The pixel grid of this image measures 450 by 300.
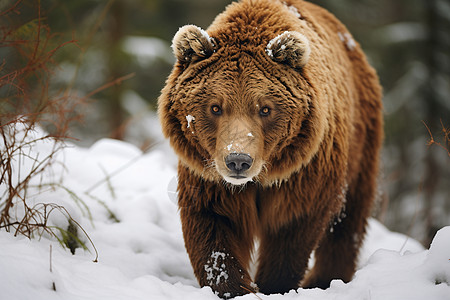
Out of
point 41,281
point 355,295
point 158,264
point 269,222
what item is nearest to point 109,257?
point 158,264

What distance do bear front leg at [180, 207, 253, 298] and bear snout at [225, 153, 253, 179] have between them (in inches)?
24.4

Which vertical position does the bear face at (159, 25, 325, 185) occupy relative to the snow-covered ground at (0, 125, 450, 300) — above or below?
above

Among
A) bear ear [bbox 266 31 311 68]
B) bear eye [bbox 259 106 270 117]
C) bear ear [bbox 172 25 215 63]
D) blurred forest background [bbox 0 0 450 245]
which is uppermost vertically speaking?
blurred forest background [bbox 0 0 450 245]

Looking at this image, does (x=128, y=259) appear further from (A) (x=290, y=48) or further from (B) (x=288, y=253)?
(A) (x=290, y=48)

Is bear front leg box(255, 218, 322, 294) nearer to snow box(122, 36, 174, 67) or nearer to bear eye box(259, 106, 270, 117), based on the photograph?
bear eye box(259, 106, 270, 117)

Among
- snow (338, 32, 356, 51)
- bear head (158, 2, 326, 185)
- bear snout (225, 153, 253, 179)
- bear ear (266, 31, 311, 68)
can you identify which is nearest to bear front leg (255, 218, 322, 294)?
bear head (158, 2, 326, 185)

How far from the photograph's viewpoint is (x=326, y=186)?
3.82 m

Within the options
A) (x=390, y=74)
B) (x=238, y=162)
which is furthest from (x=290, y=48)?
(x=390, y=74)

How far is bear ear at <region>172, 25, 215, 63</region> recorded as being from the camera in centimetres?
343

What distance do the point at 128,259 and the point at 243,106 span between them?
154 cm

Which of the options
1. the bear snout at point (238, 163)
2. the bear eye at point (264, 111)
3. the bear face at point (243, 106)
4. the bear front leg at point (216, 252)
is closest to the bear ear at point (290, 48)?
the bear face at point (243, 106)

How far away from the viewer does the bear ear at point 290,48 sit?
11.0ft

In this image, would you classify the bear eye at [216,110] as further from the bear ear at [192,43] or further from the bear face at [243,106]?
the bear ear at [192,43]

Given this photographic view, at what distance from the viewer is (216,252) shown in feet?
11.5
